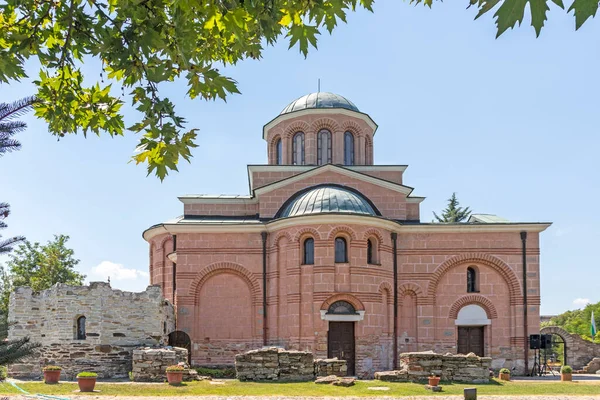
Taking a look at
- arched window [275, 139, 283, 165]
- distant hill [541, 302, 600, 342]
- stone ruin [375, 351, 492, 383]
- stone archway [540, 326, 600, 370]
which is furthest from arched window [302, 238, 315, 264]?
distant hill [541, 302, 600, 342]

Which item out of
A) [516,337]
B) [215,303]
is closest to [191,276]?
[215,303]

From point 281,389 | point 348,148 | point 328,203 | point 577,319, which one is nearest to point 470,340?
point 328,203

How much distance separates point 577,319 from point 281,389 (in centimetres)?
4310

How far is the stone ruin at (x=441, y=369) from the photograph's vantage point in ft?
62.3

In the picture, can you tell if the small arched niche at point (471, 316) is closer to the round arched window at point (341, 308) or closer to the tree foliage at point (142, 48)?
the round arched window at point (341, 308)

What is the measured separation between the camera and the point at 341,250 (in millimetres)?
22234

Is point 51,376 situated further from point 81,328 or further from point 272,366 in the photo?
point 272,366

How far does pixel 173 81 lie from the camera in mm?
5863

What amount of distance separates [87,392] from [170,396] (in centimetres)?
223

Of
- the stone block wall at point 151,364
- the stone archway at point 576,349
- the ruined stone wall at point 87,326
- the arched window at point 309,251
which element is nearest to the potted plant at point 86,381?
the stone block wall at point 151,364

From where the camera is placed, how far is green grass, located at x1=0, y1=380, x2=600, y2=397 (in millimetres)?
15789

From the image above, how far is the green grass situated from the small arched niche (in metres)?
4.84

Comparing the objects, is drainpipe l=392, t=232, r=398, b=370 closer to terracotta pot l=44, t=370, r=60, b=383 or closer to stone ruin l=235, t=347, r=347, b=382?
stone ruin l=235, t=347, r=347, b=382

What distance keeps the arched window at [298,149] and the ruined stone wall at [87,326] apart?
29.1ft
